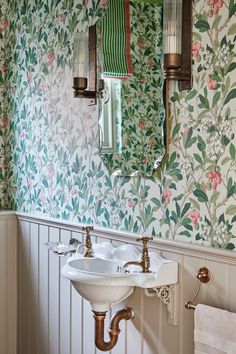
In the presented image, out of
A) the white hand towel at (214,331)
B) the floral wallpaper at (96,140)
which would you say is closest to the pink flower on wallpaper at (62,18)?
the floral wallpaper at (96,140)

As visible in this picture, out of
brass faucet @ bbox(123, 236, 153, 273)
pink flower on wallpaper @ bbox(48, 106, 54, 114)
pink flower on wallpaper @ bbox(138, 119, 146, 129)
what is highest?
pink flower on wallpaper @ bbox(48, 106, 54, 114)

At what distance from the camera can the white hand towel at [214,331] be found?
5.56 ft

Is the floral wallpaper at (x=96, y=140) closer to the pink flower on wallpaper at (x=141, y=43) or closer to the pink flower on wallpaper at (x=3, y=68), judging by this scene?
the pink flower on wallpaper at (x=3, y=68)

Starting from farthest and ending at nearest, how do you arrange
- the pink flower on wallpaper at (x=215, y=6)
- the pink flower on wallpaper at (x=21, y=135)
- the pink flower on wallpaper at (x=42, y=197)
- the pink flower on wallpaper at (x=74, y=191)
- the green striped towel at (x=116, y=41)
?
1. the pink flower on wallpaper at (x=21, y=135)
2. the pink flower on wallpaper at (x=42, y=197)
3. the pink flower on wallpaper at (x=74, y=191)
4. the green striped towel at (x=116, y=41)
5. the pink flower on wallpaper at (x=215, y=6)

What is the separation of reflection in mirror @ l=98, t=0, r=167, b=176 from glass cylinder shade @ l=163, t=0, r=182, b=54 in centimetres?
17

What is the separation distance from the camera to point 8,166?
3221mm

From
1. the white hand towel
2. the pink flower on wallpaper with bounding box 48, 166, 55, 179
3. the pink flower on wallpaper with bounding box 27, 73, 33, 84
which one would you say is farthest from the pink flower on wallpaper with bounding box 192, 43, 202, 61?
the pink flower on wallpaper with bounding box 27, 73, 33, 84

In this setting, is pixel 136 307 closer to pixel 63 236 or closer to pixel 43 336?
pixel 63 236

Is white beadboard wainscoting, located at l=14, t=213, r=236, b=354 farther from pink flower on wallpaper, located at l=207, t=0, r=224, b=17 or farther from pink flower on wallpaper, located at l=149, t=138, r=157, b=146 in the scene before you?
pink flower on wallpaper, located at l=207, t=0, r=224, b=17

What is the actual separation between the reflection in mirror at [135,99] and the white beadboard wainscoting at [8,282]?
99 cm

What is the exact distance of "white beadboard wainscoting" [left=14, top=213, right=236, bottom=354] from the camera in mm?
1870

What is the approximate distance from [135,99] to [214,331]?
0.99m

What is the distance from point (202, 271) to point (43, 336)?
1.35 meters

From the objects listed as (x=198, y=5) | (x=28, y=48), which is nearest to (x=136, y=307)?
(x=198, y=5)
